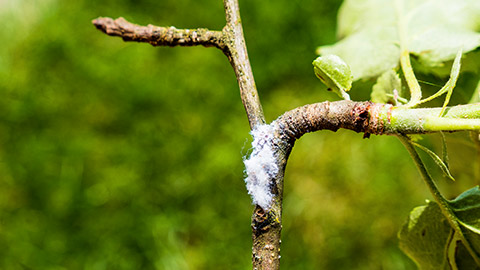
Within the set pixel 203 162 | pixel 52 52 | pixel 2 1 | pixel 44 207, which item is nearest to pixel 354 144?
pixel 203 162

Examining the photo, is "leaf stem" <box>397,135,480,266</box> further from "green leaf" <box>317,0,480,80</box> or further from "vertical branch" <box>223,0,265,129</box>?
"green leaf" <box>317,0,480,80</box>

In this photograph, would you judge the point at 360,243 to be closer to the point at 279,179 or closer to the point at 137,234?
the point at 137,234

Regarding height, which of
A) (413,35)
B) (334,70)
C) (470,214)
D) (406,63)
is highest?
(413,35)

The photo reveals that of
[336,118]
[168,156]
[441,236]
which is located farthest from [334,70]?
[168,156]

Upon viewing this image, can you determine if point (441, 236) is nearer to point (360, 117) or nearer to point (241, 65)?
point (360, 117)

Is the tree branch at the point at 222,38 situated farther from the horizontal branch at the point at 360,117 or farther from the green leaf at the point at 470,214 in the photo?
the green leaf at the point at 470,214

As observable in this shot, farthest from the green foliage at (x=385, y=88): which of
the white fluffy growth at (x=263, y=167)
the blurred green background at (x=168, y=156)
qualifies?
the blurred green background at (x=168, y=156)
